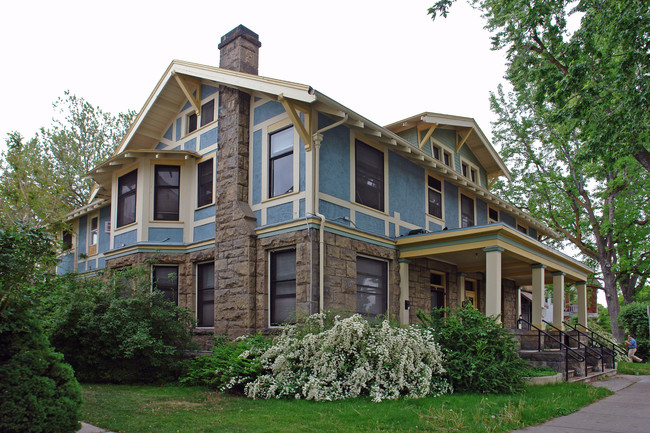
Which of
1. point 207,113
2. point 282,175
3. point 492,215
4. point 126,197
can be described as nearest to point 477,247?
point 282,175

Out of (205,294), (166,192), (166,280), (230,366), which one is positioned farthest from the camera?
(166,192)

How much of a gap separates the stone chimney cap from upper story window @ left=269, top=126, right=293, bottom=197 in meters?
3.63

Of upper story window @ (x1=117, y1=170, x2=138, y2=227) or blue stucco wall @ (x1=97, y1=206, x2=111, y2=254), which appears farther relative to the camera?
blue stucco wall @ (x1=97, y1=206, x2=111, y2=254)

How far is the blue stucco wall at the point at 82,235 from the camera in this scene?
19.9 metres

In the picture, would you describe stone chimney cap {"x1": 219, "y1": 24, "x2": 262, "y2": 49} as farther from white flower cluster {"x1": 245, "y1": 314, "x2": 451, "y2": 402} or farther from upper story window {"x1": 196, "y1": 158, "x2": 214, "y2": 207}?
white flower cluster {"x1": 245, "y1": 314, "x2": 451, "y2": 402}

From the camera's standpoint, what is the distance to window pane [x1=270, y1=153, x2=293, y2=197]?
1202 cm

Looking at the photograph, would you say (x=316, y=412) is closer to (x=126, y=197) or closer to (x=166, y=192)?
(x=166, y=192)

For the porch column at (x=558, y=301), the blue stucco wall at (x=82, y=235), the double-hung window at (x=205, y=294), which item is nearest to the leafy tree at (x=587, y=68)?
the porch column at (x=558, y=301)

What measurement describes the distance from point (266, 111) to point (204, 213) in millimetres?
3317

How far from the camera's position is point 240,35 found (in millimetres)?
14305

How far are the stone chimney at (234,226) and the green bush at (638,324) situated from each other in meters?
18.3

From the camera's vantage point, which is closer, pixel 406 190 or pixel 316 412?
pixel 316 412

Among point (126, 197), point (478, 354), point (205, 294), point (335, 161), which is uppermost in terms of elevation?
point (335, 161)

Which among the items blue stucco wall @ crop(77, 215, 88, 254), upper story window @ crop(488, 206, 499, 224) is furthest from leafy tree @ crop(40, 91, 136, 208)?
upper story window @ crop(488, 206, 499, 224)
